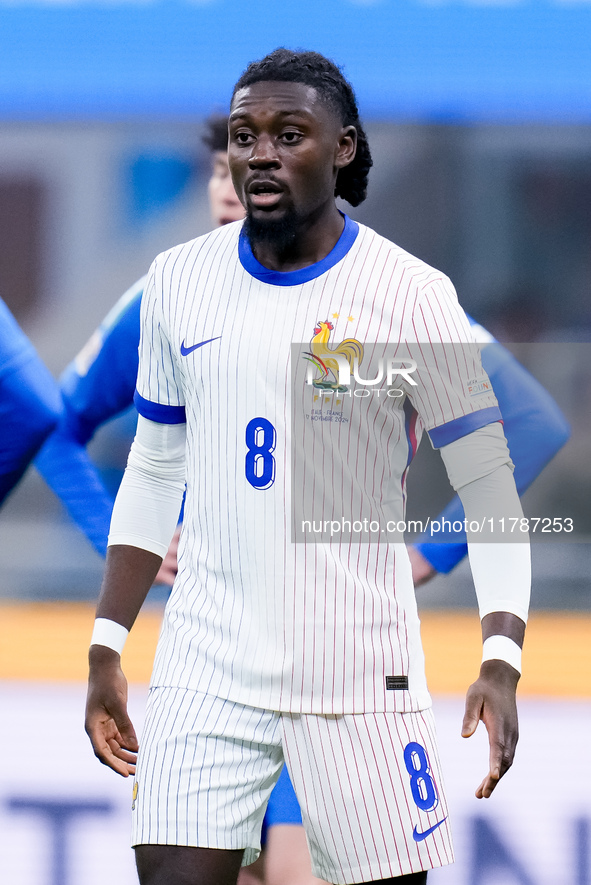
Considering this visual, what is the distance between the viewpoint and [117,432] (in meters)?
2.42

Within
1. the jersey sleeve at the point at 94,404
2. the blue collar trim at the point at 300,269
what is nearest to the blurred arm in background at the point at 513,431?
the jersey sleeve at the point at 94,404

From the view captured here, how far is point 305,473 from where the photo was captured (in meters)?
1.40

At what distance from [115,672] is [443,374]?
0.60 metres

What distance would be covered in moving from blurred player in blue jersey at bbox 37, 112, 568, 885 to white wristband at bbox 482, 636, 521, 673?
0.98 metres

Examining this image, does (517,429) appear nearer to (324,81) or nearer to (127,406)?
(127,406)

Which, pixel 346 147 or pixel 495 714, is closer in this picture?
pixel 495 714

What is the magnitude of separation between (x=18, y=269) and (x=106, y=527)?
2.02ft

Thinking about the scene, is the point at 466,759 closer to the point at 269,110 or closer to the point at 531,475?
the point at 531,475

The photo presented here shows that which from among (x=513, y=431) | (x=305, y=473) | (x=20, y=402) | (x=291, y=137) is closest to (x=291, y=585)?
(x=305, y=473)

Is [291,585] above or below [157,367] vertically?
below

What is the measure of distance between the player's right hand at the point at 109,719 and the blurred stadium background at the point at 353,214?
929mm

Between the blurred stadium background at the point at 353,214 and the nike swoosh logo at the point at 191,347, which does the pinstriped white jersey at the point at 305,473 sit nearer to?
the nike swoosh logo at the point at 191,347

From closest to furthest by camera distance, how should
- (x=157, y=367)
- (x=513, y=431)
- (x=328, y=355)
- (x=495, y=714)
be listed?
1. (x=495, y=714)
2. (x=328, y=355)
3. (x=157, y=367)
4. (x=513, y=431)

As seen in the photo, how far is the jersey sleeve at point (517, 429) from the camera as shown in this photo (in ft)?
7.78
